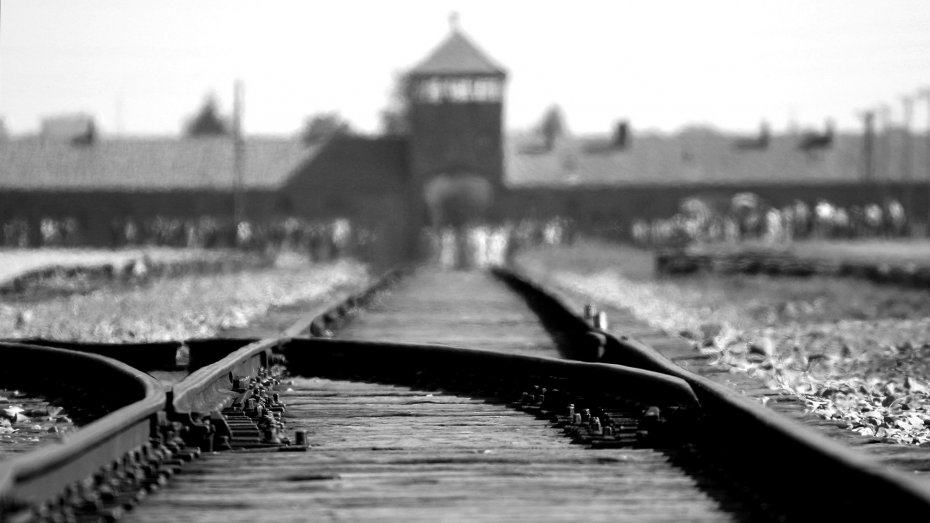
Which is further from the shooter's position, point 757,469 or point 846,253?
point 846,253

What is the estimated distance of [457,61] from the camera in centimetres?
6819

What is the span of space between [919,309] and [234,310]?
9282mm

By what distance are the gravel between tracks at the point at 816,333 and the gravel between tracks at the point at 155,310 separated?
5.04 meters

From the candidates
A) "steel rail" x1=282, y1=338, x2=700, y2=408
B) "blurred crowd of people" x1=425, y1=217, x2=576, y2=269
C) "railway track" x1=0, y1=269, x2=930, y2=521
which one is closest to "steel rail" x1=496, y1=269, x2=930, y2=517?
"railway track" x1=0, y1=269, x2=930, y2=521

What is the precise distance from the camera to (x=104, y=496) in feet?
14.7

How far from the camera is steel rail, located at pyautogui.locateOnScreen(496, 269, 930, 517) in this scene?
358cm

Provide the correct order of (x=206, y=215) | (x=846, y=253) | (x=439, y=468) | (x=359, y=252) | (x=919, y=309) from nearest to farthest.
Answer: (x=439, y=468) < (x=919, y=309) < (x=846, y=253) < (x=359, y=252) < (x=206, y=215)

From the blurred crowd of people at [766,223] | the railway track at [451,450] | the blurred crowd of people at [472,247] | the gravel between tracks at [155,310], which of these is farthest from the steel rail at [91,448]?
the blurred crowd of people at [766,223]

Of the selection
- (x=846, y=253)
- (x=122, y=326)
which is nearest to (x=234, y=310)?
(x=122, y=326)

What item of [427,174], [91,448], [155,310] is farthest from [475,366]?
[427,174]

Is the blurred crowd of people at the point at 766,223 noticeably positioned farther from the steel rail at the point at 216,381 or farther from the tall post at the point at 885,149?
the steel rail at the point at 216,381

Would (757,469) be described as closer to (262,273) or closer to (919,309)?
(919,309)

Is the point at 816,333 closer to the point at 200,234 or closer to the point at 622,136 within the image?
the point at 200,234

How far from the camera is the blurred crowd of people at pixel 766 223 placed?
60.7 metres
